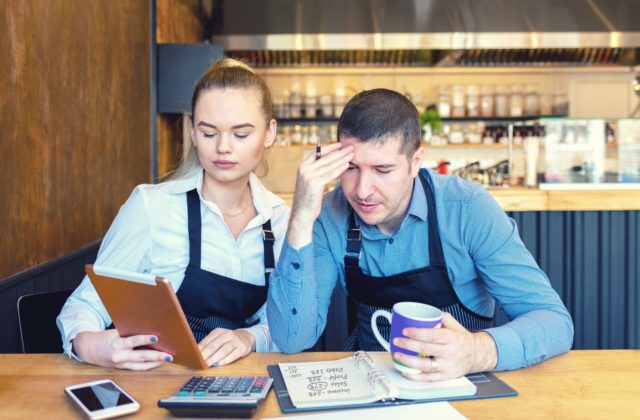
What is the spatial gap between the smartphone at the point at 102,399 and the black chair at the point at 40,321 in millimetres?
596

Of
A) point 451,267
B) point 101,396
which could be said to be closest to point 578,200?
point 451,267

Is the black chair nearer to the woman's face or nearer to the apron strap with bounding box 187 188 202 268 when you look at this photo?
the apron strap with bounding box 187 188 202 268

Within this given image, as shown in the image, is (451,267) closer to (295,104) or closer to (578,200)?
(578,200)

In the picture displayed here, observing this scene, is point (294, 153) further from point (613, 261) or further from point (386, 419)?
point (386, 419)

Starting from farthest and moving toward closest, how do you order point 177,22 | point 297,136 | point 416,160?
point 297,136 → point 177,22 → point 416,160

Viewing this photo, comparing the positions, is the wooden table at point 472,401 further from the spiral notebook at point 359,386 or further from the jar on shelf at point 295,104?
the jar on shelf at point 295,104

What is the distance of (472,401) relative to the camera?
1.17m

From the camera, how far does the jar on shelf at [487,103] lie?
22.4 feet

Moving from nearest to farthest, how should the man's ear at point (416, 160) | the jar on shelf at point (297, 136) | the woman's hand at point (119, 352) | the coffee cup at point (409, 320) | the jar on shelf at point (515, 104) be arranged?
the coffee cup at point (409, 320) < the woman's hand at point (119, 352) < the man's ear at point (416, 160) < the jar on shelf at point (297, 136) < the jar on shelf at point (515, 104)

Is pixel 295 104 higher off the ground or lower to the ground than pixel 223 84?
higher

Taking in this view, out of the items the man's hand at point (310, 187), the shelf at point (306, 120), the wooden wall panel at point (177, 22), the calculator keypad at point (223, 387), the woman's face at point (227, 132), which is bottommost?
the calculator keypad at point (223, 387)

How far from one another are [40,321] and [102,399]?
730 millimetres

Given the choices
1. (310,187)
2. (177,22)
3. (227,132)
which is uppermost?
(177,22)

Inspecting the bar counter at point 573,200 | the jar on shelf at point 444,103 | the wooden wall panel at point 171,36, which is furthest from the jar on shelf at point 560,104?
the wooden wall panel at point 171,36
